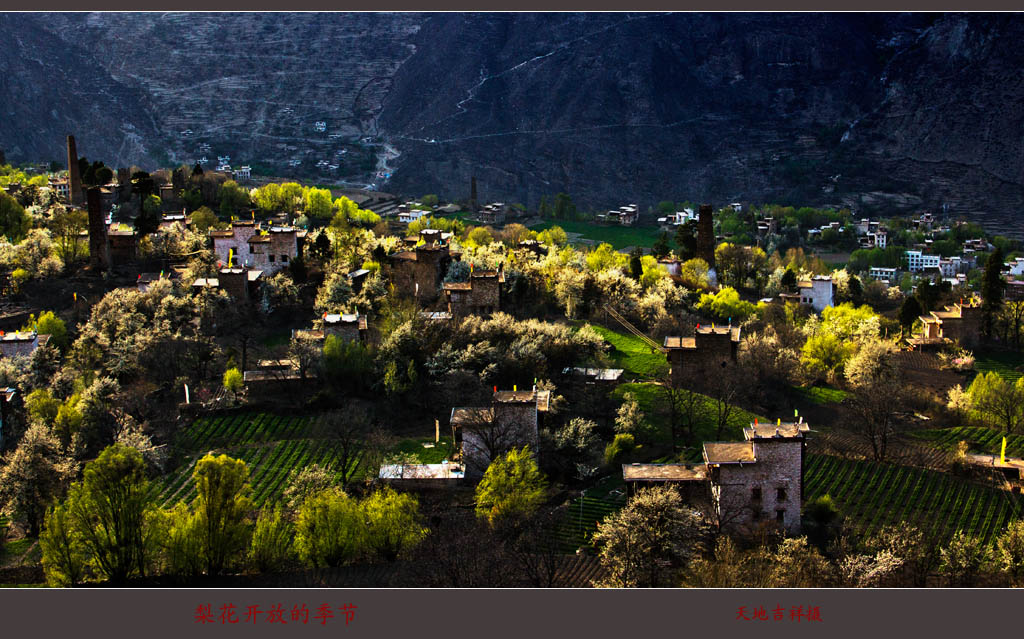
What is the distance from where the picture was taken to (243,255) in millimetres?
40125

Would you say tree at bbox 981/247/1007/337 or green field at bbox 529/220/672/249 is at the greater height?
green field at bbox 529/220/672/249

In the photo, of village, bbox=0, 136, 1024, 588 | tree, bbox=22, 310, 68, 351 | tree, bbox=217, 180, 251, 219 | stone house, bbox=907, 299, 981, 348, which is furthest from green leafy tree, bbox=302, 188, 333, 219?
stone house, bbox=907, 299, 981, 348

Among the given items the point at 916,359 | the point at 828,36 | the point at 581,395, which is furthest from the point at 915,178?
the point at 581,395

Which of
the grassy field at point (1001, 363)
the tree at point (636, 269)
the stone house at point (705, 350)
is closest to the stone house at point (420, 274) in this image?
the stone house at point (705, 350)

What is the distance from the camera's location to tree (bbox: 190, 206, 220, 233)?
145 feet

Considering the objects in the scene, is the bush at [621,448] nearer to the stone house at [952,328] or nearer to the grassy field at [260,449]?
the grassy field at [260,449]

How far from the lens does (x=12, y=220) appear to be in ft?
141

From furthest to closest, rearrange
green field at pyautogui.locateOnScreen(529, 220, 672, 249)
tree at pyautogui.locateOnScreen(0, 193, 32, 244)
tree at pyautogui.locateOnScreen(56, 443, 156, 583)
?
green field at pyautogui.locateOnScreen(529, 220, 672, 249)
tree at pyautogui.locateOnScreen(0, 193, 32, 244)
tree at pyautogui.locateOnScreen(56, 443, 156, 583)

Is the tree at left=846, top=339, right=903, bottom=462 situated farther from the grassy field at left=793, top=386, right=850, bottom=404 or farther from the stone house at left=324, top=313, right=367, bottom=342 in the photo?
the stone house at left=324, top=313, right=367, bottom=342

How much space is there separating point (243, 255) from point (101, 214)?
4.77m

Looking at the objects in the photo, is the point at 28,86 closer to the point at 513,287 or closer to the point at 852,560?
the point at 513,287

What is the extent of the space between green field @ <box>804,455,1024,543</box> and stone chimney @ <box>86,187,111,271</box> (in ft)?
79.6

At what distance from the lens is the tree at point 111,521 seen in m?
21.8

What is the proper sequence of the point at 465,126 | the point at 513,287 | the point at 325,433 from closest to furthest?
the point at 325,433 < the point at 513,287 < the point at 465,126
